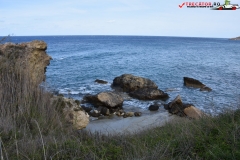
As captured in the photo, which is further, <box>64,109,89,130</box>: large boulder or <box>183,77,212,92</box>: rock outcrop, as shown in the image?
<box>183,77,212,92</box>: rock outcrop

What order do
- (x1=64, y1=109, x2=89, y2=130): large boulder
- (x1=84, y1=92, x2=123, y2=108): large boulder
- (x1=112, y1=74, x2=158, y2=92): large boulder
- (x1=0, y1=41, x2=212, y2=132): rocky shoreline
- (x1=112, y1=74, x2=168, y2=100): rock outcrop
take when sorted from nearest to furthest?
(x1=64, y1=109, x2=89, y2=130): large boulder < (x1=0, y1=41, x2=212, y2=132): rocky shoreline < (x1=84, y1=92, x2=123, y2=108): large boulder < (x1=112, y1=74, x2=168, y2=100): rock outcrop < (x1=112, y1=74, x2=158, y2=92): large boulder

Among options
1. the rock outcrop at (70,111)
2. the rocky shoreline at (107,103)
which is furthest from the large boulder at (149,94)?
the rock outcrop at (70,111)

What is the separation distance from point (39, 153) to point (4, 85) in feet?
10.3

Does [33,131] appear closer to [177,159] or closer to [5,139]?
[5,139]

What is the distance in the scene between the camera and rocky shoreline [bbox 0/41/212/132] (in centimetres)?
793

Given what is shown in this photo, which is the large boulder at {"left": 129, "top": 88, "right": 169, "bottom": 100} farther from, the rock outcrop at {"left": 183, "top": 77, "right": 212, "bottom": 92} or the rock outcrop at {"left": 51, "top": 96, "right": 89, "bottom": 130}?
the rock outcrop at {"left": 51, "top": 96, "right": 89, "bottom": 130}

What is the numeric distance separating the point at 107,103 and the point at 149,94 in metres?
4.02

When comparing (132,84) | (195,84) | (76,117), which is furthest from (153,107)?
(76,117)

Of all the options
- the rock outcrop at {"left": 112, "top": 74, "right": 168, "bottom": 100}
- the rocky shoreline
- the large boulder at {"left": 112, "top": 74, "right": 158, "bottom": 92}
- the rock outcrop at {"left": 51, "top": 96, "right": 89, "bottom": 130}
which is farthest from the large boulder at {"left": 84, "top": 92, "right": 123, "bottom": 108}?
the rock outcrop at {"left": 51, "top": 96, "right": 89, "bottom": 130}

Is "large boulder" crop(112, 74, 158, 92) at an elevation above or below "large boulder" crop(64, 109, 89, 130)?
below

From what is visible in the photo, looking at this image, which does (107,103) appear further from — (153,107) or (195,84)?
(195,84)

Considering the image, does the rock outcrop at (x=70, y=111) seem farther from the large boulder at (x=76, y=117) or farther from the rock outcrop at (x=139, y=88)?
the rock outcrop at (x=139, y=88)

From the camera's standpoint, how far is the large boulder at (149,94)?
59.6 feet

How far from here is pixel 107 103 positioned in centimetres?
1556
